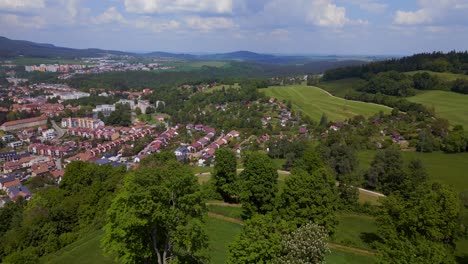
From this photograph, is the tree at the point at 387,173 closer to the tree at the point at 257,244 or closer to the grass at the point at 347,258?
the grass at the point at 347,258

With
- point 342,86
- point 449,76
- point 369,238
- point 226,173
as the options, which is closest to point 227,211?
point 226,173

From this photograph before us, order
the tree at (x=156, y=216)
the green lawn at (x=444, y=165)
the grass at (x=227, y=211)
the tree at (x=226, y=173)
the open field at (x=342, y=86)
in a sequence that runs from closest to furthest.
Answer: the tree at (x=156, y=216) → the grass at (x=227, y=211) → the tree at (x=226, y=173) → the green lawn at (x=444, y=165) → the open field at (x=342, y=86)

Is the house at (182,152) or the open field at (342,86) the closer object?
the house at (182,152)

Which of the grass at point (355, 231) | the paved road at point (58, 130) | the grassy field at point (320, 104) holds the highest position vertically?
the grassy field at point (320, 104)

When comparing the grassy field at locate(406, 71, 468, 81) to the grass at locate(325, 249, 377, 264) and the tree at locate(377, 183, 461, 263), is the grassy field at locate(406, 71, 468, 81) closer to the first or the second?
the tree at locate(377, 183, 461, 263)

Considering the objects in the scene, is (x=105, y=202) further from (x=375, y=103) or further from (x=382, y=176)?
(x=375, y=103)

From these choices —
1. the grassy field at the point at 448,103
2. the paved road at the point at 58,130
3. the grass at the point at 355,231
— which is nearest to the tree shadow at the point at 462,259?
the grass at the point at 355,231
